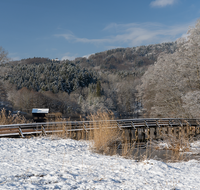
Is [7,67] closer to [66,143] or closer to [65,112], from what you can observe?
[66,143]

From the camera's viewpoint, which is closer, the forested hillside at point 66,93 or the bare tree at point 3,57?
the bare tree at point 3,57

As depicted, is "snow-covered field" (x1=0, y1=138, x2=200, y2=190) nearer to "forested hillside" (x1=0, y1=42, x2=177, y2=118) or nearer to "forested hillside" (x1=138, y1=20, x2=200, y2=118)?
"forested hillside" (x1=138, y1=20, x2=200, y2=118)

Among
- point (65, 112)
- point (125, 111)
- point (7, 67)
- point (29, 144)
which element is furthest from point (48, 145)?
point (125, 111)

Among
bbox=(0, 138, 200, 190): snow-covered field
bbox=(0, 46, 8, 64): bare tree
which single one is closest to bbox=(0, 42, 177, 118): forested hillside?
bbox=(0, 46, 8, 64): bare tree

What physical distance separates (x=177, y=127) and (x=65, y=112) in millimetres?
45233

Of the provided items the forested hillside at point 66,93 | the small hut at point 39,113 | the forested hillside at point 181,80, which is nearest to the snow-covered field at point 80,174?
the forested hillside at point 181,80

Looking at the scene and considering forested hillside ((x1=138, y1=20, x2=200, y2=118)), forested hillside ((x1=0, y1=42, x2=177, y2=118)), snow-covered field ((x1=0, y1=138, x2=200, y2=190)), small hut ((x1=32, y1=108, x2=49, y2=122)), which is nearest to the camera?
snow-covered field ((x1=0, y1=138, x2=200, y2=190))

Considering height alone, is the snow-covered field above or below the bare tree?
below

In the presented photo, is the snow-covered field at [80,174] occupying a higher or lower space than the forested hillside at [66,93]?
lower

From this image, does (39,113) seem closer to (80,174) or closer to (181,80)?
(181,80)

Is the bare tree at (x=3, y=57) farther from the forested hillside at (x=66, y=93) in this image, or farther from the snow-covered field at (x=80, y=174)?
the snow-covered field at (x=80, y=174)

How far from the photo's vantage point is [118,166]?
5.63 metres

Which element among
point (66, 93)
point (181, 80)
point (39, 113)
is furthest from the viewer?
point (66, 93)

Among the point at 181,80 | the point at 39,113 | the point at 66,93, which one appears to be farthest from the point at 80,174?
the point at 66,93
